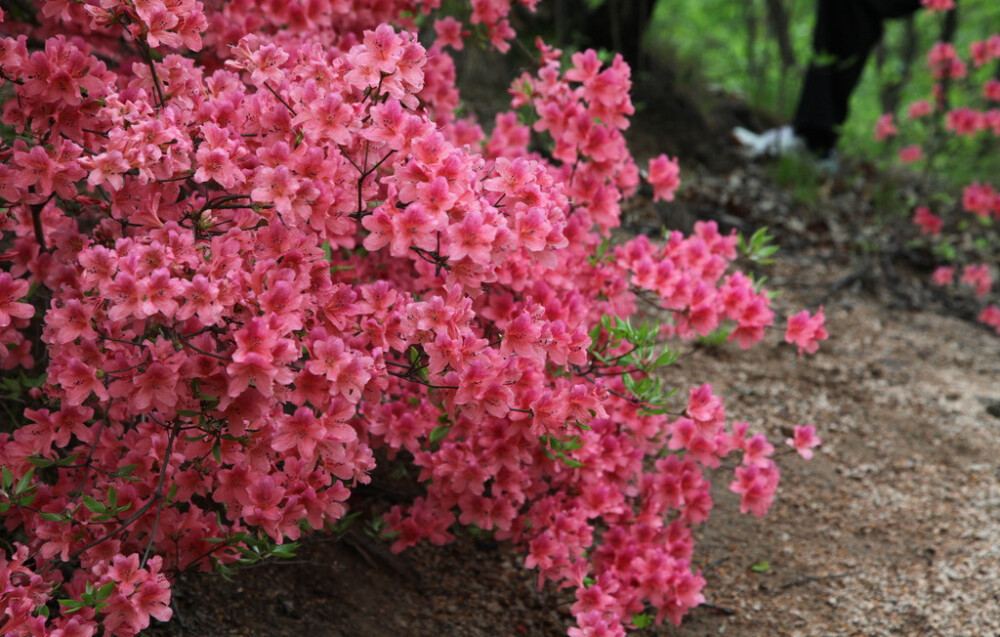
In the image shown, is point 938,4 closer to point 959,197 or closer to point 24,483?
point 959,197

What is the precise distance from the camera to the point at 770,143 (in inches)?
237

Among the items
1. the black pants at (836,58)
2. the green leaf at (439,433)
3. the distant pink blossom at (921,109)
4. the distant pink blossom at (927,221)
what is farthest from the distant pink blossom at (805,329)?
the distant pink blossom at (921,109)

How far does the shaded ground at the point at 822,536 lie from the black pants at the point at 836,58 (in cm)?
138

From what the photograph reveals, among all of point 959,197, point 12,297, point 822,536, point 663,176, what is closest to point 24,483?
point 12,297

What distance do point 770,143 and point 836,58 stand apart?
69cm

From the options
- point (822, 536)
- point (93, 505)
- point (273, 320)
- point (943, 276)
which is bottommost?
point (822, 536)

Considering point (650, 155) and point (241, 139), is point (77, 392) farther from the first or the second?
point (650, 155)

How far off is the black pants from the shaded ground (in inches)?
54.5

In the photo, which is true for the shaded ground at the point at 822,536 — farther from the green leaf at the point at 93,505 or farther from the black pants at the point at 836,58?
the black pants at the point at 836,58

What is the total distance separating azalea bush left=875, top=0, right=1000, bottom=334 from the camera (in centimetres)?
495

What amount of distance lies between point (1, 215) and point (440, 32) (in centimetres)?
135

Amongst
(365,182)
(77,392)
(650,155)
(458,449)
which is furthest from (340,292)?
(650,155)

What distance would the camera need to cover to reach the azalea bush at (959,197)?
4953 millimetres

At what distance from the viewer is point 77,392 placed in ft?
5.16
